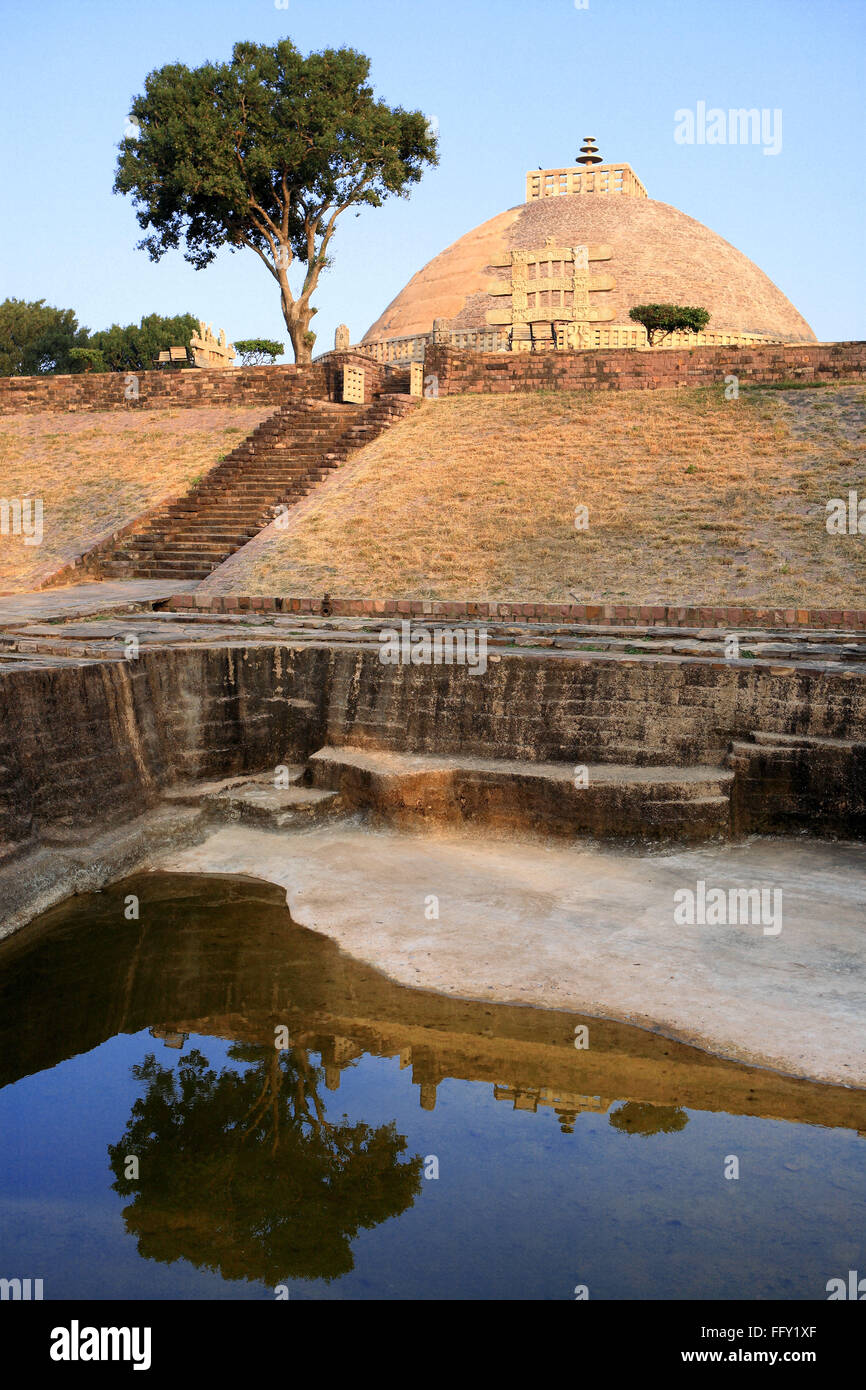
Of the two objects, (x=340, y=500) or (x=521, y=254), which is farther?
(x=521, y=254)

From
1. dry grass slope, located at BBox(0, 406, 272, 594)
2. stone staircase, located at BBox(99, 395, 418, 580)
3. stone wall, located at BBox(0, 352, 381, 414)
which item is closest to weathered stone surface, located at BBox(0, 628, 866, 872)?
stone staircase, located at BBox(99, 395, 418, 580)

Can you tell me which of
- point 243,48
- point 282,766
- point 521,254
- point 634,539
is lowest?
point 282,766

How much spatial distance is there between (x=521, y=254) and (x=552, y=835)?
22.2 m

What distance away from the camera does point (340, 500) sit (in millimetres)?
16797

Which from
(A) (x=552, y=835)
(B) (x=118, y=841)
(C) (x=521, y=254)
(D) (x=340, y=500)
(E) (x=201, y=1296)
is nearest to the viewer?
(E) (x=201, y=1296)

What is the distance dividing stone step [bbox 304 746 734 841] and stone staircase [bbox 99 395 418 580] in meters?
8.45

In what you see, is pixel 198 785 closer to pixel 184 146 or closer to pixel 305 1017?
pixel 305 1017

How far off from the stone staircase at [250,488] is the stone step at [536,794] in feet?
27.7

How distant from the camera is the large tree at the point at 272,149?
23422 millimetres

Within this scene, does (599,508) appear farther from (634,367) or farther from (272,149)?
(272,149)

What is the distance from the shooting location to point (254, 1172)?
12.4 ft

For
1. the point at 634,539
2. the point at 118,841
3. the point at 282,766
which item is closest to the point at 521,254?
the point at 634,539

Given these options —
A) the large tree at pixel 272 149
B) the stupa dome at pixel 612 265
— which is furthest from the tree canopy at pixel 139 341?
the large tree at pixel 272 149

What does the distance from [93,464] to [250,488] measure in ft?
14.7
